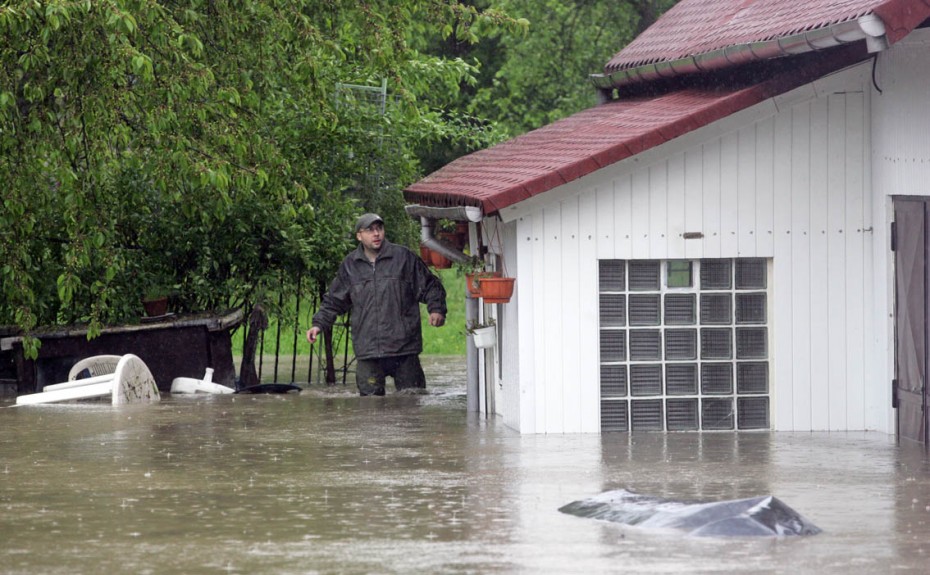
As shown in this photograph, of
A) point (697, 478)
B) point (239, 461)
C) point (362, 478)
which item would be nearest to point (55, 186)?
point (239, 461)

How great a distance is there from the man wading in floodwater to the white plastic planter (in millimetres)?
1223

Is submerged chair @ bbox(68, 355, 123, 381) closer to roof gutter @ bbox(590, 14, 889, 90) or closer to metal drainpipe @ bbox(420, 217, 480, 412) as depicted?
metal drainpipe @ bbox(420, 217, 480, 412)

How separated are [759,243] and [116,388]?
5.78 meters

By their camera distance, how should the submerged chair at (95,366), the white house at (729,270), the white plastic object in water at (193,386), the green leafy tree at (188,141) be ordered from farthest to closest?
the white plastic object in water at (193,386), the submerged chair at (95,366), the green leafy tree at (188,141), the white house at (729,270)

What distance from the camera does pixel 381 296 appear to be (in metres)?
14.9

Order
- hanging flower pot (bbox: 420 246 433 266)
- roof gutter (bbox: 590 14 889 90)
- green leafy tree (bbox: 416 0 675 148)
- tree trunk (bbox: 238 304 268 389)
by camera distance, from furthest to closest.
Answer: green leafy tree (bbox: 416 0 675 148) → tree trunk (bbox: 238 304 268 389) → hanging flower pot (bbox: 420 246 433 266) → roof gutter (bbox: 590 14 889 90)

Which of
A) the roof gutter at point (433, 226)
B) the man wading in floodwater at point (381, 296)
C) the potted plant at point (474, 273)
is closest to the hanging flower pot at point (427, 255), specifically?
the man wading in floodwater at point (381, 296)

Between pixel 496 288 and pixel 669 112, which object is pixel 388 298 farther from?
pixel 669 112

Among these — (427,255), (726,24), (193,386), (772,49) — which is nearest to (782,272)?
(772,49)

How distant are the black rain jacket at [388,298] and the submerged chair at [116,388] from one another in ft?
5.28

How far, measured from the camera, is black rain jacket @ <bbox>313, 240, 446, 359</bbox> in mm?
14977

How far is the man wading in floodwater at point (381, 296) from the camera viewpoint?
49.1ft

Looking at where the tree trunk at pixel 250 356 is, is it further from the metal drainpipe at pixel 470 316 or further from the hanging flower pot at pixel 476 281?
the hanging flower pot at pixel 476 281

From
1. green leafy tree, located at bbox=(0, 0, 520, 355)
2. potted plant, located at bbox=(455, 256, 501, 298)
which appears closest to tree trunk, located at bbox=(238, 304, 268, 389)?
green leafy tree, located at bbox=(0, 0, 520, 355)
